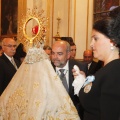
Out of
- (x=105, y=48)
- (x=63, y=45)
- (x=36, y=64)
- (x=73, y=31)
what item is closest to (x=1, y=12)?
(x=73, y=31)

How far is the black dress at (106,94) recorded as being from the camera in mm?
1747

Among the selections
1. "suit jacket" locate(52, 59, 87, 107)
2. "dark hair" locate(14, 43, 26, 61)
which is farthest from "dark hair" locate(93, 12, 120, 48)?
"dark hair" locate(14, 43, 26, 61)

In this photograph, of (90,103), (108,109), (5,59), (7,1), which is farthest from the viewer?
(7,1)

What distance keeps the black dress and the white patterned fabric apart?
556 mm

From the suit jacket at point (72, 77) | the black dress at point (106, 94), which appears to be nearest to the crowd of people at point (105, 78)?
the black dress at point (106, 94)

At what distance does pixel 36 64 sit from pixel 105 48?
865 millimetres

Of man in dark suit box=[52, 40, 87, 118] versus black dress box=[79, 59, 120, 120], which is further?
man in dark suit box=[52, 40, 87, 118]

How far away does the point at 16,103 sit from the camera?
260 centimetres

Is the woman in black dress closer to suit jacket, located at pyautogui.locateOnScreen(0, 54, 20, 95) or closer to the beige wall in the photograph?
suit jacket, located at pyautogui.locateOnScreen(0, 54, 20, 95)

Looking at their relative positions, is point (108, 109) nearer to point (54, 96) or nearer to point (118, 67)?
point (118, 67)

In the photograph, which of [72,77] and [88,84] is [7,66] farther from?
[88,84]

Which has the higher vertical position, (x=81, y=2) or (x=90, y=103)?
(x=81, y=2)

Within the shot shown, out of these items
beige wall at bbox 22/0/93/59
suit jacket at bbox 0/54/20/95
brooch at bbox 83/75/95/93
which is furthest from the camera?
beige wall at bbox 22/0/93/59

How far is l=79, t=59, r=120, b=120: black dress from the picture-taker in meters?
1.75
